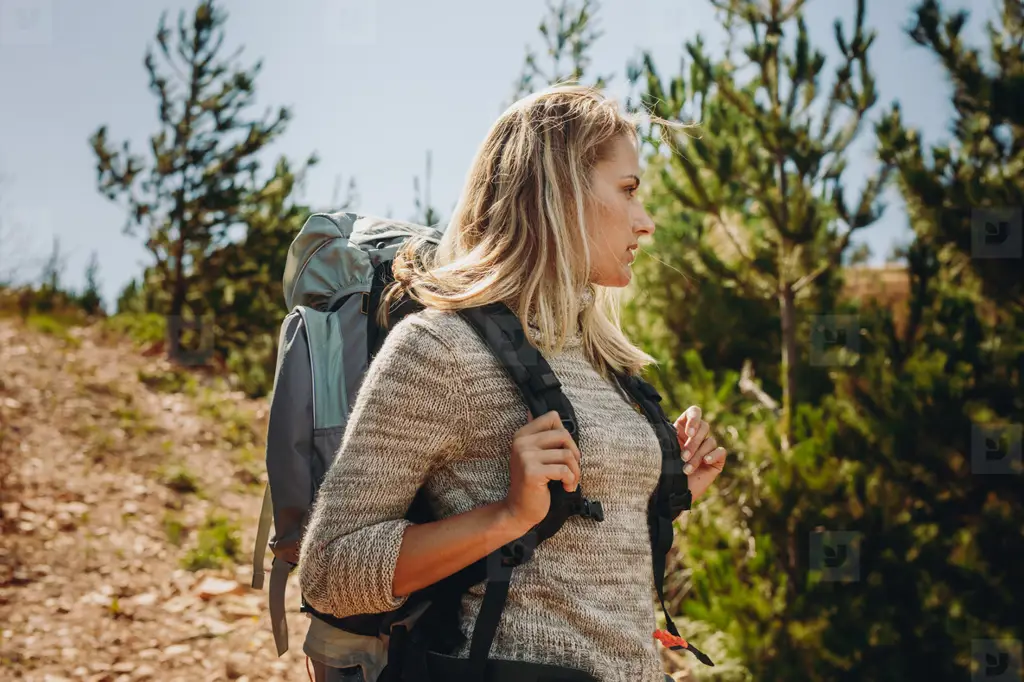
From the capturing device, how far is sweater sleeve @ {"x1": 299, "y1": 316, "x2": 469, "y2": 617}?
4.21 feet

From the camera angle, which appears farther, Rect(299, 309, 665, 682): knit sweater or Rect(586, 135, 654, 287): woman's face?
Rect(586, 135, 654, 287): woman's face

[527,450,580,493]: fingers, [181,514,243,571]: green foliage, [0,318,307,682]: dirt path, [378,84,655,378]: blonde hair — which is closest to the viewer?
[527,450,580,493]: fingers

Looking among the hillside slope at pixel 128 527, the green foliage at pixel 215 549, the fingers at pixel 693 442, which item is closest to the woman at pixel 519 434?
the fingers at pixel 693 442

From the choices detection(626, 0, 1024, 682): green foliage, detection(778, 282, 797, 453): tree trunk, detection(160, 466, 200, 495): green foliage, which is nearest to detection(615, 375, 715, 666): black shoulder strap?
detection(626, 0, 1024, 682): green foliage

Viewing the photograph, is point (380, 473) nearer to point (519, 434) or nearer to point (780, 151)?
point (519, 434)

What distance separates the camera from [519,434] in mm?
1244

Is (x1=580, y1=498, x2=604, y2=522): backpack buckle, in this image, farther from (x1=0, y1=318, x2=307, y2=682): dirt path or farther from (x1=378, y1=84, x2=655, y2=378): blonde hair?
(x1=0, y1=318, x2=307, y2=682): dirt path

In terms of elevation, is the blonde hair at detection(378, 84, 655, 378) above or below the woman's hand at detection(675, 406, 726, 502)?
above

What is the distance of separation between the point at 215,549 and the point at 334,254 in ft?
13.8

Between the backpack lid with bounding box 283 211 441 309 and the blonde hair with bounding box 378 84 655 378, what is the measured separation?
11.0 inches

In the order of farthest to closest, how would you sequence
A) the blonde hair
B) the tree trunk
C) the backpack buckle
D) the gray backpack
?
the tree trunk < the gray backpack < the blonde hair < the backpack buckle

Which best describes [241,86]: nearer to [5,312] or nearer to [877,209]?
[5,312]

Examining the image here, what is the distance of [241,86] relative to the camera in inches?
482

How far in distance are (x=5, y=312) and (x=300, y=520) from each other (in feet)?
39.9
